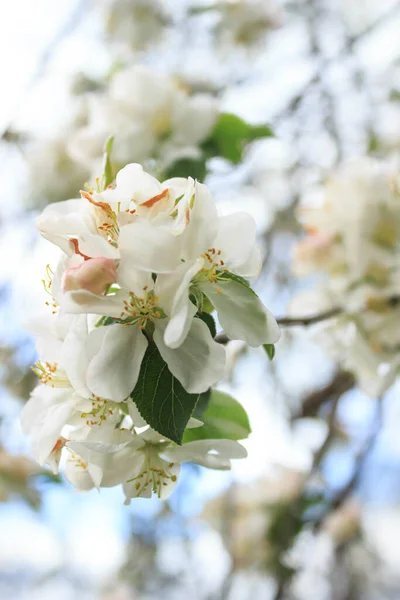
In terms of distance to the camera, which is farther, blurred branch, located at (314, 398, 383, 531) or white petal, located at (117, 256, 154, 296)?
blurred branch, located at (314, 398, 383, 531)

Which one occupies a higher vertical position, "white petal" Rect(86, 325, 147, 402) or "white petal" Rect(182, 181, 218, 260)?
"white petal" Rect(182, 181, 218, 260)

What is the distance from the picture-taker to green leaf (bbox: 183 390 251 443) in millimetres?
499

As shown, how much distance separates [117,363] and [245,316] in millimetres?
89

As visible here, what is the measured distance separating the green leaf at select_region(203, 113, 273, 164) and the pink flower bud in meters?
0.68

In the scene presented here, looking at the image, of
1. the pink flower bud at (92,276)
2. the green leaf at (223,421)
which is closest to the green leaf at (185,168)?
the green leaf at (223,421)

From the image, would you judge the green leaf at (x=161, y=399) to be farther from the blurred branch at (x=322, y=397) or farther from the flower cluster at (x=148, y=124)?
the blurred branch at (x=322, y=397)

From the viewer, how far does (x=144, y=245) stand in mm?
363

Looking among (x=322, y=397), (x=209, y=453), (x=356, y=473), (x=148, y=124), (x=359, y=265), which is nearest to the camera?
(x=209, y=453)

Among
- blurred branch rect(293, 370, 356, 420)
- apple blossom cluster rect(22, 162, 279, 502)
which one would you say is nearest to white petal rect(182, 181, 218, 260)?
apple blossom cluster rect(22, 162, 279, 502)

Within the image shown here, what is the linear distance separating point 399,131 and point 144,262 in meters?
1.43

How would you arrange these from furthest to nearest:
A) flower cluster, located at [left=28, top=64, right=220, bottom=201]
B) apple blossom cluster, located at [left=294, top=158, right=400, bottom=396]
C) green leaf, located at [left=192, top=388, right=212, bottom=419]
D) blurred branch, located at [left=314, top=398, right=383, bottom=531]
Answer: blurred branch, located at [left=314, top=398, right=383, bottom=531]
flower cluster, located at [left=28, top=64, right=220, bottom=201]
apple blossom cluster, located at [left=294, top=158, right=400, bottom=396]
green leaf, located at [left=192, top=388, right=212, bottom=419]

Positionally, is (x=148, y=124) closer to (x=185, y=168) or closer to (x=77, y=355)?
(x=185, y=168)

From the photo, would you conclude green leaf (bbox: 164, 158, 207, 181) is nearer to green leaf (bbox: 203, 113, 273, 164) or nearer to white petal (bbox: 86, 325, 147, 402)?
green leaf (bbox: 203, 113, 273, 164)

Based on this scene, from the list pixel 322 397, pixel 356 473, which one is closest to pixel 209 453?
pixel 322 397
